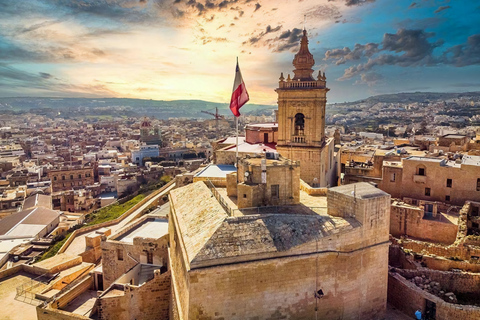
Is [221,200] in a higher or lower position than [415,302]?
higher

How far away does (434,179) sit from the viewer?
2323 centimetres

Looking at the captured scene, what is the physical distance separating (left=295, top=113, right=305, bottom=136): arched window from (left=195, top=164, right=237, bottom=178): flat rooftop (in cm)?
523

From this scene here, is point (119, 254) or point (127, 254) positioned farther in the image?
point (119, 254)

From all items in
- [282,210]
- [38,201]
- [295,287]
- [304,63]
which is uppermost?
[304,63]

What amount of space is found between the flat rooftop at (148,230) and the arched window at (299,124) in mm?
10900

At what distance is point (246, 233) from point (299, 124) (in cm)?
1450

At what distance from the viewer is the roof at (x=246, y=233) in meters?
10.1

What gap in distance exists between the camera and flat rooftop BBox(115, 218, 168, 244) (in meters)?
18.0

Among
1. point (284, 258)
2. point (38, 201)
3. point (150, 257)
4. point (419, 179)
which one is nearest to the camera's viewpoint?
point (284, 258)

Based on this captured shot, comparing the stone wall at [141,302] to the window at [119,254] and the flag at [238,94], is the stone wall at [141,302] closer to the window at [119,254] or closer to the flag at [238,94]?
the window at [119,254]

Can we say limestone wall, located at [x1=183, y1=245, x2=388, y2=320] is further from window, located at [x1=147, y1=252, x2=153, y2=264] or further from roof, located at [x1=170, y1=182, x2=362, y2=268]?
window, located at [x1=147, y1=252, x2=153, y2=264]

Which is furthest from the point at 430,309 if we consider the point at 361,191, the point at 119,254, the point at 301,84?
the point at 301,84

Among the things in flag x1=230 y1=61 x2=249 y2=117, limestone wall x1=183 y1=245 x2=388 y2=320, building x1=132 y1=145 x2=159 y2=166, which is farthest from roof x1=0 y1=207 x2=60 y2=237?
building x1=132 y1=145 x2=159 y2=166

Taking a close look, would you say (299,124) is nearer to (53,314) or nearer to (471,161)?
(471,161)
